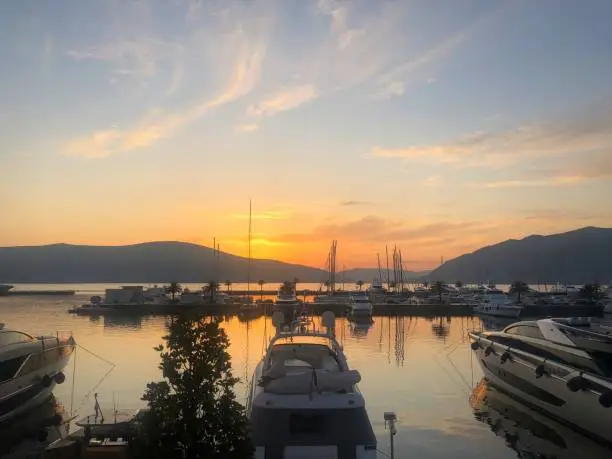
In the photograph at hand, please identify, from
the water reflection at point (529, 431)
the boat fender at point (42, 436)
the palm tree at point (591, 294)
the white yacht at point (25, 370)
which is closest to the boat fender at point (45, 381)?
the white yacht at point (25, 370)

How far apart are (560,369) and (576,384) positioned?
1039 mm

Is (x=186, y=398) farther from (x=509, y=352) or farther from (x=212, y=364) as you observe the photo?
(x=509, y=352)

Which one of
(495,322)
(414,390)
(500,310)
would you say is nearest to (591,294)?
(500,310)

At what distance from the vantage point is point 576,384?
44.6 feet

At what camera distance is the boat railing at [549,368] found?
13017mm

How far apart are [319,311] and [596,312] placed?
2932 cm

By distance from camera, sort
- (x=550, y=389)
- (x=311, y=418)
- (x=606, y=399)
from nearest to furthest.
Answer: (x=311, y=418) < (x=606, y=399) < (x=550, y=389)

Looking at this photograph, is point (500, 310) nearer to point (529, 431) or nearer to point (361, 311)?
point (361, 311)

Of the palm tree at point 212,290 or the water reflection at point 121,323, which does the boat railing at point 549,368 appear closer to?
the water reflection at point 121,323

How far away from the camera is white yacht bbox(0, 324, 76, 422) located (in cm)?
1453

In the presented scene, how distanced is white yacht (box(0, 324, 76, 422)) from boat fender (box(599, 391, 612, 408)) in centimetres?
1367

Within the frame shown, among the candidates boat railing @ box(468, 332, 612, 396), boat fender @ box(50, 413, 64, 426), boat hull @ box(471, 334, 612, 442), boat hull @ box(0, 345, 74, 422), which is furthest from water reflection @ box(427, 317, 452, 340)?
boat fender @ box(50, 413, 64, 426)

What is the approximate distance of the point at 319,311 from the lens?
→ 202ft

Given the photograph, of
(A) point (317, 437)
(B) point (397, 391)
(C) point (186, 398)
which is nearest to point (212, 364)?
(C) point (186, 398)
